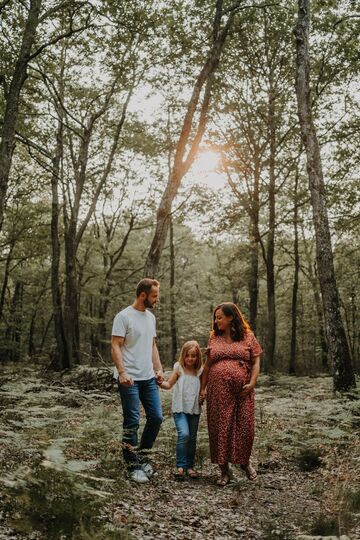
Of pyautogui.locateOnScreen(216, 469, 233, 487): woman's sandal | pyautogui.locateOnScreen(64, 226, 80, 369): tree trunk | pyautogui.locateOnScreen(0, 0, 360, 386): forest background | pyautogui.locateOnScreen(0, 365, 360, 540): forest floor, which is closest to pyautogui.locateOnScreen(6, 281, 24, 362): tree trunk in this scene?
pyautogui.locateOnScreen(0, 0, 360, 386): forest background

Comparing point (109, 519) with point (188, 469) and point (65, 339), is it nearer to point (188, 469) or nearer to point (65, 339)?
point (188, 469)

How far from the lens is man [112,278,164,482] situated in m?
5.40

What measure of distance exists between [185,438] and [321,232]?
21.4 ft

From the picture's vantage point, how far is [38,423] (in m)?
5.70

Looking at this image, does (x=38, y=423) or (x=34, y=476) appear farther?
(x=38, y=423)

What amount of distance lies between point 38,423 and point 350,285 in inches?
1083

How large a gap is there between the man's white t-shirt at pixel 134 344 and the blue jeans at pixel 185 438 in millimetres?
Result: 682

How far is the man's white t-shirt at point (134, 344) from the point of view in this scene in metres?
5.53

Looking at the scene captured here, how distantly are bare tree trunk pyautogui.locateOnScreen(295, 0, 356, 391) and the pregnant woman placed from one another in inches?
199

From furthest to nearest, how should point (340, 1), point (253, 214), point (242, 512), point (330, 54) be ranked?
point (253, 214) < point (330, 54) < point (340, 1) < point (242, 512)

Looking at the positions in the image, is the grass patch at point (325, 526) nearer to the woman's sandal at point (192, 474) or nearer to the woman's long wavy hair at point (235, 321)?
the woman's sandal at point (192, 474)

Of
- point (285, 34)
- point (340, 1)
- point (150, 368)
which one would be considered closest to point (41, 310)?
point (285, 34)

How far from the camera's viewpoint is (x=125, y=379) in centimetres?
530

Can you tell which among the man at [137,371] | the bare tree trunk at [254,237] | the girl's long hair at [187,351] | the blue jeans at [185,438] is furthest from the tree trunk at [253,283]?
the man at [137,371]
